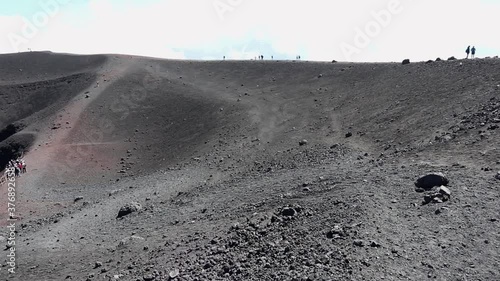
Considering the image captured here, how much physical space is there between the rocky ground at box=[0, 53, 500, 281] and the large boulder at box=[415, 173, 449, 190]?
7cm

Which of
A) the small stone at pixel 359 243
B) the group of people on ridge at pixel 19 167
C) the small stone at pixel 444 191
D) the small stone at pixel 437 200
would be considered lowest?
the group of people on ridge at pixel 19 167

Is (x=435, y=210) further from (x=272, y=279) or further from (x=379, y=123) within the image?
(x=379, y=123)

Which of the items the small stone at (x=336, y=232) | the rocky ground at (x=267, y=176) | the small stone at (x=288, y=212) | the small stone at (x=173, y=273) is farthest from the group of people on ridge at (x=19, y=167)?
the small stone at (x=336, y=232)

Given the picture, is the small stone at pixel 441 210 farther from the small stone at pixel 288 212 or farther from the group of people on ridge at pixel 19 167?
the group of people on ridge at pixel 19 167

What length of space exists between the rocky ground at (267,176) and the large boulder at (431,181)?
67mm

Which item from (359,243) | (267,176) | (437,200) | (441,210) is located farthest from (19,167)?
(441,210)

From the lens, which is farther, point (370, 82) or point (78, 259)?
point (370, 82)

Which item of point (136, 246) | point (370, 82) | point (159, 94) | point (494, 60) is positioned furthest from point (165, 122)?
point (494, 60)

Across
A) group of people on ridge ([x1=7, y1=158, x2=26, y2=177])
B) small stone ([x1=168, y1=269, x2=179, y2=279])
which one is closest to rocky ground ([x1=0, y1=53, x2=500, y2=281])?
small stone ([x1=168, y1=269, x2=179, y2=279])

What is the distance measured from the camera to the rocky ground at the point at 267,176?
9.55 metres

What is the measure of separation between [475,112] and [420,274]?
39.3ft

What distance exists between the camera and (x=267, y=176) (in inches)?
712

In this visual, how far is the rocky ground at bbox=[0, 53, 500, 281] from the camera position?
9547mm

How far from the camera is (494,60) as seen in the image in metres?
24.8
